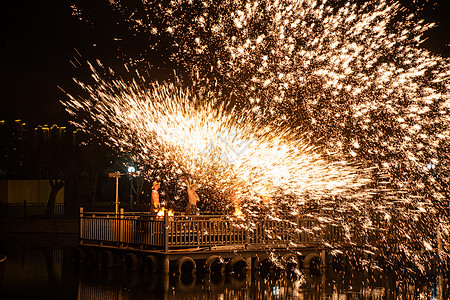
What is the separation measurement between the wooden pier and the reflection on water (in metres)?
0.51

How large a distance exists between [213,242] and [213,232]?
0.95 feet

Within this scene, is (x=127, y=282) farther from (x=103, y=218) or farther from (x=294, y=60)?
(x=294, y=60)

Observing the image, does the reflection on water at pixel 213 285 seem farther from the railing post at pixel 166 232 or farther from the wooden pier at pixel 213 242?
the railing post at pixel 166 232

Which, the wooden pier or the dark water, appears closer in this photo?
the dark water

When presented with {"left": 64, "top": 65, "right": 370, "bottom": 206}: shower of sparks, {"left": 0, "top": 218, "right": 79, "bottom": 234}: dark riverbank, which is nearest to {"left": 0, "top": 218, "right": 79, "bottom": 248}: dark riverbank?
{"left": 0, "top": 218, "right": 79, "bottom": 234}: dark riverbank

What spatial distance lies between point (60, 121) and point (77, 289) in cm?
3232

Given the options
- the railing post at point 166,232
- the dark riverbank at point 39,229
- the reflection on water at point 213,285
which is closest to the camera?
the reflection on water at point 213,285

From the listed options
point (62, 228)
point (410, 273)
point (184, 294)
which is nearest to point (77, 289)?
point (184, 294)

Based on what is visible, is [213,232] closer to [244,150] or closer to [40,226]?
[244,150]

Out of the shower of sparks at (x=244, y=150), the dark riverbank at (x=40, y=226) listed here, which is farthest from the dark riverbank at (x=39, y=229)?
the shower of sparks at (x=244, y=150)

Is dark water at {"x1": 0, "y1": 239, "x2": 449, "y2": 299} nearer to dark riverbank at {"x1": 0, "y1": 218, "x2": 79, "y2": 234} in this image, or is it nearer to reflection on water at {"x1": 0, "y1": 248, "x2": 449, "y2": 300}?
reflection on water at {"x1": 0, "y1": 248, "x2": 449, "y2": 300}

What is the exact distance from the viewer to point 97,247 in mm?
22844

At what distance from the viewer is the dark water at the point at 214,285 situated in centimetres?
1622

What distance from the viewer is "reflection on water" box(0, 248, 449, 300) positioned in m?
16.2
